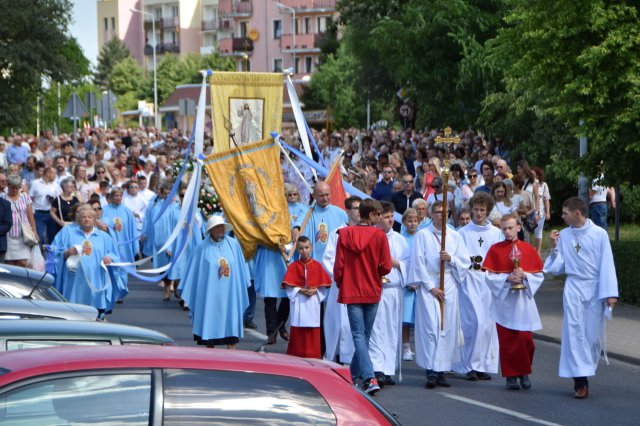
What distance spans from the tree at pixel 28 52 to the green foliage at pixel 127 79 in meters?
60.4

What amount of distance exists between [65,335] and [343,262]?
4.17 meters

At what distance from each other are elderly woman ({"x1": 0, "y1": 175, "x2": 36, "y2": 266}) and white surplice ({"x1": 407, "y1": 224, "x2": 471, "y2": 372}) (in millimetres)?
7770

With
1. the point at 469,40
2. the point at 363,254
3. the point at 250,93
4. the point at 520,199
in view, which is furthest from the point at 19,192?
the point at 469,40

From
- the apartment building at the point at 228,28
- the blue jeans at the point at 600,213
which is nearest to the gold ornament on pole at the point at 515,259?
the blue jeans at the point at 600,213

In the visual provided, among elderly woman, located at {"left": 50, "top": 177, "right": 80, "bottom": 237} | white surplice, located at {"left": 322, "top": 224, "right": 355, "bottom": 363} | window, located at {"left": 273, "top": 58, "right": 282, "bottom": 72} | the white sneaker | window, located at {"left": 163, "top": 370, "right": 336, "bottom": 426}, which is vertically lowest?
the white sneaker

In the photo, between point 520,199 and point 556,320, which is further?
point 520,199

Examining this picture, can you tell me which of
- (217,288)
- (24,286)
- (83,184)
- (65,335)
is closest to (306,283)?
(217,288)

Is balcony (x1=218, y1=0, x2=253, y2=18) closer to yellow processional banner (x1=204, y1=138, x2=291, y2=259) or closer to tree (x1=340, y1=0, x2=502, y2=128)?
tree (x1=340, y1=0, x2=502, y2=128)

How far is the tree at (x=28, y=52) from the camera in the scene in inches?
1770

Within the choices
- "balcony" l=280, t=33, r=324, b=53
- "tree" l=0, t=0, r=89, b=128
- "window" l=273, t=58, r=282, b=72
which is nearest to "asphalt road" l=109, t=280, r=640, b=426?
"tree" l=0, t=0, r=89, b=128

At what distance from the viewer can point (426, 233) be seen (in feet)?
42.2

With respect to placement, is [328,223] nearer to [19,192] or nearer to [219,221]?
[219,221]

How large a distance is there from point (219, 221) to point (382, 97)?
32.3 metres

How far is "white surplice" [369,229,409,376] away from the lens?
12.5 meters
